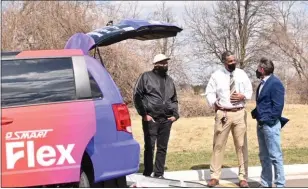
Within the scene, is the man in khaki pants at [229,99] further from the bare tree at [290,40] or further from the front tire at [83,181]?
the bare tree at [290,40]

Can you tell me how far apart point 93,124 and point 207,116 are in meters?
11.5

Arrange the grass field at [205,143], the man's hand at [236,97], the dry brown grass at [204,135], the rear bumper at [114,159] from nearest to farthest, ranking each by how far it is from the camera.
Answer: the rear bumper at [114,159] < the man's hand at [236,97] < the grass field at [205,143] < the dry brown grass at [204,135]

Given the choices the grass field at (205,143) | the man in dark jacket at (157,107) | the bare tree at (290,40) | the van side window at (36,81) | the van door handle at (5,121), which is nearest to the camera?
the van door handle at (5,121)

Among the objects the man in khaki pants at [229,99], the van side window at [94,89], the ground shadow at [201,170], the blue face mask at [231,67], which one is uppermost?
the blue face mask at [231,67]

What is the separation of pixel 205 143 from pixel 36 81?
667 cm

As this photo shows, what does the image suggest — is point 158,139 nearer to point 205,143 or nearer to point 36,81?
point 36,81

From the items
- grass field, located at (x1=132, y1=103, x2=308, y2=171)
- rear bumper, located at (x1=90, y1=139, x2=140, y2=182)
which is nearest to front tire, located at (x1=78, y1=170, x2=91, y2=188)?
rear bumper, located at (x1=90, y1=139, x2=140, y2=182)

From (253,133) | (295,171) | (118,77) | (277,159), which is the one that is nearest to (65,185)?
(277,159)

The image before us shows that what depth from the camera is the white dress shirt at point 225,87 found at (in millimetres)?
6324

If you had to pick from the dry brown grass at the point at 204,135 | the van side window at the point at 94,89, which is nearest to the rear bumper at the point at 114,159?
the van side window at the point at 94,89

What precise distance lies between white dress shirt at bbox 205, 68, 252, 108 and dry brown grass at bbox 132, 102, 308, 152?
3.41 meters

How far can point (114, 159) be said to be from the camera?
4934 mm

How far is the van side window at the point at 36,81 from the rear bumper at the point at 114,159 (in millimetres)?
655

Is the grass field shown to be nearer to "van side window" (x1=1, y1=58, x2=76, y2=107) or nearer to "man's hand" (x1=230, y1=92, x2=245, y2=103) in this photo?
"man's hand" (x1=230, y1=92, x2=245, y2=103)
